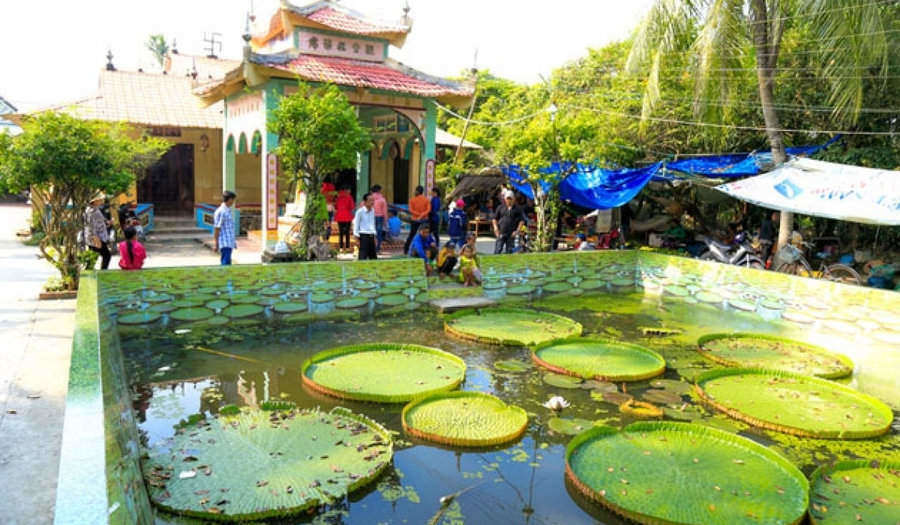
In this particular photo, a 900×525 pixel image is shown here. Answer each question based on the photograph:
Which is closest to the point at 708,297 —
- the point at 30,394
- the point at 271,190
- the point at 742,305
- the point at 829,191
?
the point at 742,305

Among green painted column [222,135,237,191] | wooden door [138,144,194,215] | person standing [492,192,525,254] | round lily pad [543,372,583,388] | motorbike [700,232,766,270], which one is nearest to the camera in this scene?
round lily pad [543,372,583,388]

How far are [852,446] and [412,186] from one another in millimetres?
11922

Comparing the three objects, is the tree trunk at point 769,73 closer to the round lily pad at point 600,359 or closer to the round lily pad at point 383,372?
the round lily pad at point 600,359

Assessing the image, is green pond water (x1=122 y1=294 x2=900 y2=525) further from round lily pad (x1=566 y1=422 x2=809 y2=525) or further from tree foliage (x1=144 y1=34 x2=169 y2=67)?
tree foliage (x1=144 y1=34 x2=169 y2=67)

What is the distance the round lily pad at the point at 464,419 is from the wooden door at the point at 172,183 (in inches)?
619

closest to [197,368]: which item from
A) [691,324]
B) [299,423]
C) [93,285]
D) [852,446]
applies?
[93,285]

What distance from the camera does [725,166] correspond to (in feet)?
41.7

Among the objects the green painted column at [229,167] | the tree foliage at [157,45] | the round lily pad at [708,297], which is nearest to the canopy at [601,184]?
the round lily pad at [708,297]

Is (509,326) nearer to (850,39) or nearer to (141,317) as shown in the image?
(141,317)

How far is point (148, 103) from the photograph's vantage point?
18578 mm

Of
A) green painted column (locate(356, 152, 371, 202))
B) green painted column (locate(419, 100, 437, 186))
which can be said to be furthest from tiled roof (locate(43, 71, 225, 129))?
green painted column (locate(419, 100, 437, 186))

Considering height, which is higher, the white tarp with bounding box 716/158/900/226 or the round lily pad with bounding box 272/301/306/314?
the white tarp with bounding box 716/158/900/226

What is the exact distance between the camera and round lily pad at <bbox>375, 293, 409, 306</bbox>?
9.41m

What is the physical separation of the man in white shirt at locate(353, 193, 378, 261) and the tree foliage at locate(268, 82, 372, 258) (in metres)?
0.63
